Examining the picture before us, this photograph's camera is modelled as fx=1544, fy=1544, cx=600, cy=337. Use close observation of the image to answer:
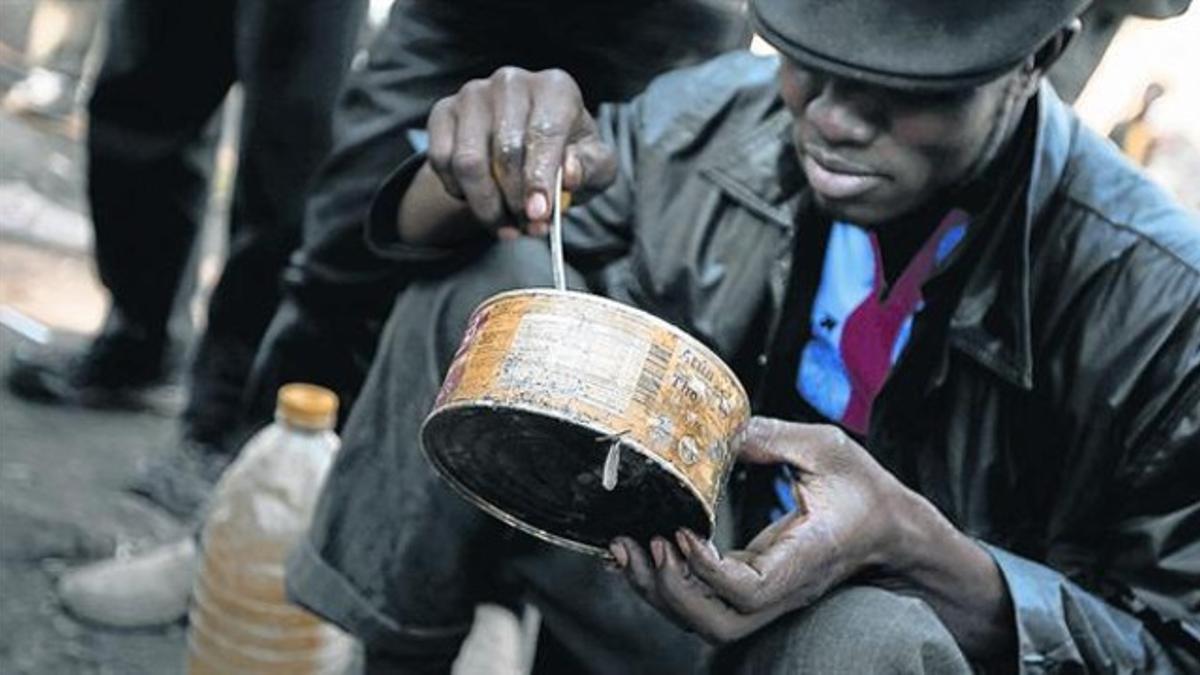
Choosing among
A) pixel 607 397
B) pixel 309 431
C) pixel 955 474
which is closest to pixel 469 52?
pixel 309 431

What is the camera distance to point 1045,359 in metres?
1.99

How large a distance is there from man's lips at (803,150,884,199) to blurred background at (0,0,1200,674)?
540 mm

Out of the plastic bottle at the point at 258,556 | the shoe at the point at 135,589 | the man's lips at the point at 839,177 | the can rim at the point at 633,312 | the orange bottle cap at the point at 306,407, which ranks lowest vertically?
the shoe at the point at 135,589

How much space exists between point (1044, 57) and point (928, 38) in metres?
0.23

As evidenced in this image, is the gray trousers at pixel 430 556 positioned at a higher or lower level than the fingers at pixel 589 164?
lower

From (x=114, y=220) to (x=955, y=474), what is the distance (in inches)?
94.1

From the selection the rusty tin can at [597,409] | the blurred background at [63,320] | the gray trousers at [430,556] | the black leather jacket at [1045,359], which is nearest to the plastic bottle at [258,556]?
the blurred background at [63,320]

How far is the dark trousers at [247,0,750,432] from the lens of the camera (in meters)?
2.98

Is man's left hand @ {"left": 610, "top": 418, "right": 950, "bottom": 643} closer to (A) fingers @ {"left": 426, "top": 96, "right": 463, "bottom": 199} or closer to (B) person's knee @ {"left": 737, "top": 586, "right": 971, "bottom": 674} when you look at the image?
(B) person's knee @ {"left": 737, "top": 586, "right": 971, "bottom": 674}

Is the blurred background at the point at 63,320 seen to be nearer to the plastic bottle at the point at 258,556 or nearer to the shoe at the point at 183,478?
the shoe at the point at 183,478

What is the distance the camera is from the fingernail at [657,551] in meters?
1.65

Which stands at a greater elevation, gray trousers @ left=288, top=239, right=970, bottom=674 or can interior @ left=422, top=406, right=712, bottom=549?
can interior @ left=422, top=406, right=712, bottom=549

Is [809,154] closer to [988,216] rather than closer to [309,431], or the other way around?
[988,216]

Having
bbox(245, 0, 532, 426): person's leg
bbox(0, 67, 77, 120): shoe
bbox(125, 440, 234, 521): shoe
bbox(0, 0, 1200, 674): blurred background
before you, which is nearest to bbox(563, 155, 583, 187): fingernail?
bbox(0, 0, 1200, 674): blurred background
